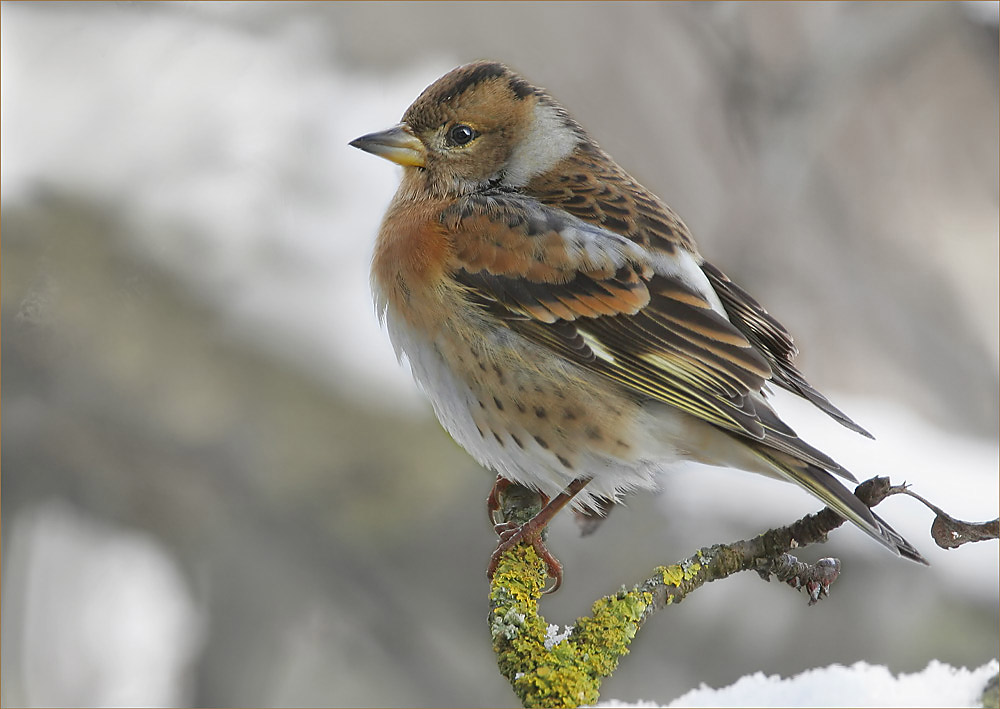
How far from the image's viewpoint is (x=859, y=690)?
168 centimetres

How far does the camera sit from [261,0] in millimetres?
3943

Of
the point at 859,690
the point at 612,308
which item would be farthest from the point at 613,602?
the point at 612,308

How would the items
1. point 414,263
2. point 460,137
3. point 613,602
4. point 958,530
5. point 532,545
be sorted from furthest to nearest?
point 460,137, point 414,263, point 532,545, point 613,602, point 958,530

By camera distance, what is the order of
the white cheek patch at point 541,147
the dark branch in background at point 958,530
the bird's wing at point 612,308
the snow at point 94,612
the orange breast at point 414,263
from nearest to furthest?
1. the dark branch in background at point 958,530
2. the bird's wing at point 612,308
3. the orange breast at point 414,263
4. the white cheek patch at point 541,147
5. the snow at point 94,612

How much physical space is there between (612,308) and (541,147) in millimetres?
491

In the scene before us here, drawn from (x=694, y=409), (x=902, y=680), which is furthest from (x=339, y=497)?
(x=902, y=680)

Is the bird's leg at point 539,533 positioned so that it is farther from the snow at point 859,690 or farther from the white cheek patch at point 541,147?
the white cheek patch at point 541,147

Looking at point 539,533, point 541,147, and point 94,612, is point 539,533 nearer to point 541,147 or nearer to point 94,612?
point 541,147

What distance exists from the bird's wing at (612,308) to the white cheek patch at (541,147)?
191 mm

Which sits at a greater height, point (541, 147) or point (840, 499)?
point (541, 147)

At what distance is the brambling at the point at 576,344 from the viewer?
193 centimetres

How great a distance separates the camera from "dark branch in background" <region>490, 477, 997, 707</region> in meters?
1.49

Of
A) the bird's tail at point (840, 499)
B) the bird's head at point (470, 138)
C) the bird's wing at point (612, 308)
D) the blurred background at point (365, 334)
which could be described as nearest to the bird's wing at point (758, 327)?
the bird's wing at point (612, 308)

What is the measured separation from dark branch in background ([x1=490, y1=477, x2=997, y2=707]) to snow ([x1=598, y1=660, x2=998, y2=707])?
0.34ft
